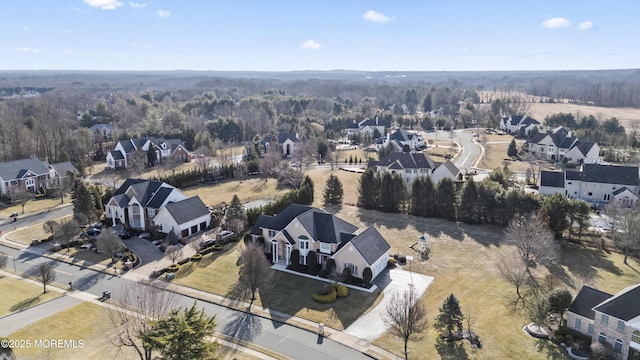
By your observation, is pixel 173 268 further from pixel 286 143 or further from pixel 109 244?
pixel 286 143

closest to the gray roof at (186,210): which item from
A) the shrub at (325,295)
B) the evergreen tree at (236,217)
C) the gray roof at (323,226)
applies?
the evergreen tree at (236,217)

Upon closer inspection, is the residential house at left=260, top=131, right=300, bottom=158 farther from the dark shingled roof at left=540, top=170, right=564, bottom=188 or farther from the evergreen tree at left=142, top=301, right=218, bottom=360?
the evergreen tree at left=142, top=301, right=218, bottom=360

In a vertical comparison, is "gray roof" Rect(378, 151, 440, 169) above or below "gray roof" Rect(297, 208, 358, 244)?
above

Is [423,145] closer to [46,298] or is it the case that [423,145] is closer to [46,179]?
[46,179]

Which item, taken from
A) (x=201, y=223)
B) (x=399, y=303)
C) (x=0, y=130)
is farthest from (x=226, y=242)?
(x=0, y=130)

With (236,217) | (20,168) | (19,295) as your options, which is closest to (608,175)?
(236,217)

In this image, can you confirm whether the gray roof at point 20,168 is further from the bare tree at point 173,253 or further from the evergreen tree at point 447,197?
the evergreen tree at point 447,197

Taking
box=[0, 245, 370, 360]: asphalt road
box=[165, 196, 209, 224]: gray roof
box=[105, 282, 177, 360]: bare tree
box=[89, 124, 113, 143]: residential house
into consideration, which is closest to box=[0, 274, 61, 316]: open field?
box=[0, 245, 370, 360]: asphalt road
